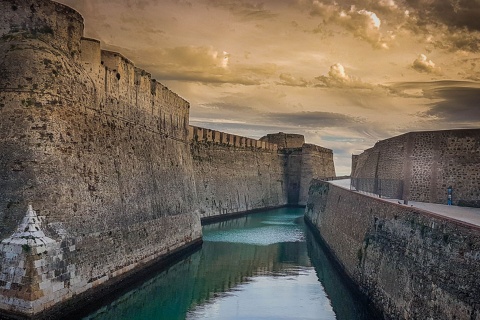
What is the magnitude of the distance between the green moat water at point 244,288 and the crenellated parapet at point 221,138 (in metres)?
10.2

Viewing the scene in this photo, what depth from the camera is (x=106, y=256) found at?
12.6 m

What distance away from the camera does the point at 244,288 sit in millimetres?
14805

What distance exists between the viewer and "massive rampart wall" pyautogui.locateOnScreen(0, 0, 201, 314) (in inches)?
401

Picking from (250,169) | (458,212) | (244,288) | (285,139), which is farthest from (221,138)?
(458,212)

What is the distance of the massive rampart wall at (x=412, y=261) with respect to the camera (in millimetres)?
7047

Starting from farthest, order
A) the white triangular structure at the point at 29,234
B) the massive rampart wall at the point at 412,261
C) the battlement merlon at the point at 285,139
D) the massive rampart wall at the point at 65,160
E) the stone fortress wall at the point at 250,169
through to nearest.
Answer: the battlement merlon at the point at 285,139, the stone fortress wall at the point at 250,169, the massive rampart wall at the point at 65,160, the white triangular structure at the point at 29,234, the massive rampart wall at the point at 412,261

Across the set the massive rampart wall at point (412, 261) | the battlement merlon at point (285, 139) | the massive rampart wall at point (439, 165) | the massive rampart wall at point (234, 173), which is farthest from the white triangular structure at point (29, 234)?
the battlement merlon at point (285, 139)

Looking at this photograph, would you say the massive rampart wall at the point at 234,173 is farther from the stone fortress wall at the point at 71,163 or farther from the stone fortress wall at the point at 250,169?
the stone fortress wall at the point at 71,163

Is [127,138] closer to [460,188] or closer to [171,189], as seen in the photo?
[171,189]

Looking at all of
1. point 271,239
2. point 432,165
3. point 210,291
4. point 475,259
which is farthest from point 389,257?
point 271,239

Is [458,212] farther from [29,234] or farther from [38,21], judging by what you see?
[38,21]

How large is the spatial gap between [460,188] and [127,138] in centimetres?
1227

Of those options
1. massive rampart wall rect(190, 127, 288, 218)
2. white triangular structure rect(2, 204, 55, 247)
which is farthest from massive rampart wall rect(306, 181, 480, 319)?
massive rampart wall rect(190, 127, 288, 218)

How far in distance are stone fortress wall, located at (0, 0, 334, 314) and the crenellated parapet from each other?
12.1m
